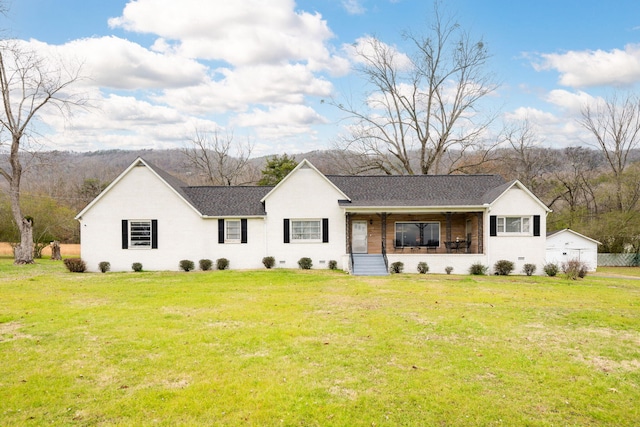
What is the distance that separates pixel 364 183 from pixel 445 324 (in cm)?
1650

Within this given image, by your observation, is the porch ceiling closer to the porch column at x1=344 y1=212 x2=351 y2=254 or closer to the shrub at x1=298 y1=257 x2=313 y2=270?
the porch column at x1=344 y1=212 x2=351 y2=254

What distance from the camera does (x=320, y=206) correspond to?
2370 cm

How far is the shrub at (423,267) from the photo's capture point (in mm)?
22641

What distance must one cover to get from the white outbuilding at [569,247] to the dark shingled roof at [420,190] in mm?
11264

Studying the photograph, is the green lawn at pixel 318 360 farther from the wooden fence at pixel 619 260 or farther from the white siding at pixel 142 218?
the wooden fence at pixel 619 260

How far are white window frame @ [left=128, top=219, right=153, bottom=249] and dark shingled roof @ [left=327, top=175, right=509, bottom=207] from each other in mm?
10525

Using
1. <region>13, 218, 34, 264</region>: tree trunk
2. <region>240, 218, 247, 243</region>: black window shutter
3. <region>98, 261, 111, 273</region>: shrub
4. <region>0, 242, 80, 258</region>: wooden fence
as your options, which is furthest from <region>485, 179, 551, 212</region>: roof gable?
<region>0, 242, 80, 258</region>: wooden fence

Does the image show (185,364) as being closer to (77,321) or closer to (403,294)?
(77,321)

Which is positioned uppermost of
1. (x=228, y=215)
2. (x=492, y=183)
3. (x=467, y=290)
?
(x=492, y=183)

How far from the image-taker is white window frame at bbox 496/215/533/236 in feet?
75.8

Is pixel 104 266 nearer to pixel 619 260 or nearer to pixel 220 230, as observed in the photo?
pixel 220 230

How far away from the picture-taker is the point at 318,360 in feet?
25.2

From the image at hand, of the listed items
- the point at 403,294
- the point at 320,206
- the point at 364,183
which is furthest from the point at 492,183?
the point at 403,294

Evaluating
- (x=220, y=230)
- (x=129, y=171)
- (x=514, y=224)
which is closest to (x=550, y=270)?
(x=514, y=224)
